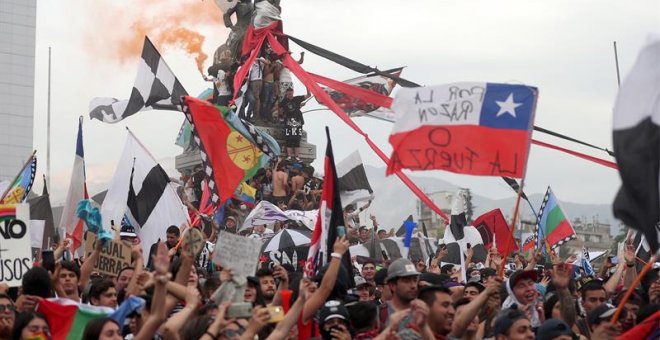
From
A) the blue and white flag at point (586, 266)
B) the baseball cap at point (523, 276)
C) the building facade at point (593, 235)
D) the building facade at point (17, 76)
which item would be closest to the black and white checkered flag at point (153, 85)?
the blue and white flag at point (586, 266)

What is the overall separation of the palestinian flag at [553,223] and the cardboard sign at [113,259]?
778 cm

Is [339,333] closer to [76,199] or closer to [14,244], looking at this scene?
[14,244]

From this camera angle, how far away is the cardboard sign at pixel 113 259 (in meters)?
13.2

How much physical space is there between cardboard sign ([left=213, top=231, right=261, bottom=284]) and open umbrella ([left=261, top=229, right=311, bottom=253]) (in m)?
9.53

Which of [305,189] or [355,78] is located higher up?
[355,78]

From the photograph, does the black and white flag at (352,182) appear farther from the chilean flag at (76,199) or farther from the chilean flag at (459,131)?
the chilean flag at (459,131)

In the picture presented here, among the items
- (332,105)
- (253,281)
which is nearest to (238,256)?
(253,281)

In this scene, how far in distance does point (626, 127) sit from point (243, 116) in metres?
21.3

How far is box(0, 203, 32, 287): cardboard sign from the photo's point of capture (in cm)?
1214

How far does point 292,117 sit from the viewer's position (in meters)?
31.9

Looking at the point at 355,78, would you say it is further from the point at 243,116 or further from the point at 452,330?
the point at 452,330

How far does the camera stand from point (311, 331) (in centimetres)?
1057

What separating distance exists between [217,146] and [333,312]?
844 centimetres

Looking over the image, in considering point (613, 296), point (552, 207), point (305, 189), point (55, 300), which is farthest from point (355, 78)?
point (55, 300)
